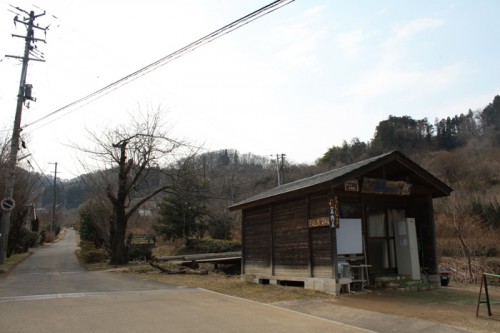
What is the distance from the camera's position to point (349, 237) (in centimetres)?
1206

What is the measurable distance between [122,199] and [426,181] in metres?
15.8

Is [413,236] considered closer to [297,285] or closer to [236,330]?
[297,285]

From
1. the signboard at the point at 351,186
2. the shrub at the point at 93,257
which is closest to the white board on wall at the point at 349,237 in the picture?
the signboard at the point at 351,186

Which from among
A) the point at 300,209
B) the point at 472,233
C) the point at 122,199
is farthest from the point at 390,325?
A: the point at 122,199

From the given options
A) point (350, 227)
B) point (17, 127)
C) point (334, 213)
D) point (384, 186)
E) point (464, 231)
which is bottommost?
point (464, 231)

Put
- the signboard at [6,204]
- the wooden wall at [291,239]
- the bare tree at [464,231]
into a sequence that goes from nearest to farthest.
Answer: the wooden wall at [291,239] < the signboard at [6,204] < the bare tree at [464,231]

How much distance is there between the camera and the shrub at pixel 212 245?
112 feet

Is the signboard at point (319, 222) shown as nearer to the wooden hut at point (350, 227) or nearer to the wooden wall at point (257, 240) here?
the wooden hut at point (350, 227)

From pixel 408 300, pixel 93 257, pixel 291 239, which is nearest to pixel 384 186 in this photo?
pixel 291 239

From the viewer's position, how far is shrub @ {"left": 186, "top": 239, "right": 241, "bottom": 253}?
34.0 metres

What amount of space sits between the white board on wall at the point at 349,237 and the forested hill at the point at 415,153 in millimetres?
32021

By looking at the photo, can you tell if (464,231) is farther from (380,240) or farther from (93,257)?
(93,257)

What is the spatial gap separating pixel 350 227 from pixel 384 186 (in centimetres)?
172

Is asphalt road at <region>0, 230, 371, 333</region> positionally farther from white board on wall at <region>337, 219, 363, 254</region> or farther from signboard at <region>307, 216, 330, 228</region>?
white board on wall at <region>337, 219, 363, 254</region>
